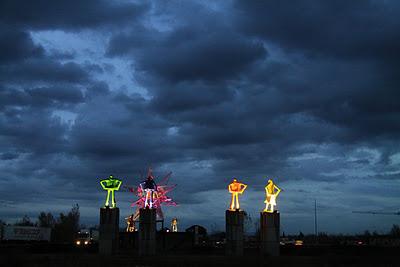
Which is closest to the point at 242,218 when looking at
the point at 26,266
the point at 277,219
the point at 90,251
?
the point at 277,219

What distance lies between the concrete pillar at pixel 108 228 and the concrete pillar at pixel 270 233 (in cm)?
1790

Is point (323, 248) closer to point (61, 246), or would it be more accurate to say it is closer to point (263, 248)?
point (263, 248)

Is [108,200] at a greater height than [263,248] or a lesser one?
greater

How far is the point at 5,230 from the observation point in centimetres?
9062

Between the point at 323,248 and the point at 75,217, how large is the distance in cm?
9915

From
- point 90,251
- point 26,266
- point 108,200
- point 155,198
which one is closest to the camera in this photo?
point 26,266

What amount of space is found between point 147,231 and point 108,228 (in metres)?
5.61

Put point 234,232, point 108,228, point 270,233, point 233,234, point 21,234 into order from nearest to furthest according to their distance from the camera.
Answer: point 233,234
point 234,232
point 270,233
point 108,228
point 21,234

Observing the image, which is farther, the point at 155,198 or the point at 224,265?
the point at 155,198

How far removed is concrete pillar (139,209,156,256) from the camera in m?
62.1

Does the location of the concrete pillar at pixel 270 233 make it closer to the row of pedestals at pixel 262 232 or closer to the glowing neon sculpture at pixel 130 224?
the row of pedestals at pixel 262 232

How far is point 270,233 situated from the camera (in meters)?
62.3

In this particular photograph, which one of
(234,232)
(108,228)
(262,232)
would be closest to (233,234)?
(234,232)

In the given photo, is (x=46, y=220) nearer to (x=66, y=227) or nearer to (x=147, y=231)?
(x=66, y=227)
